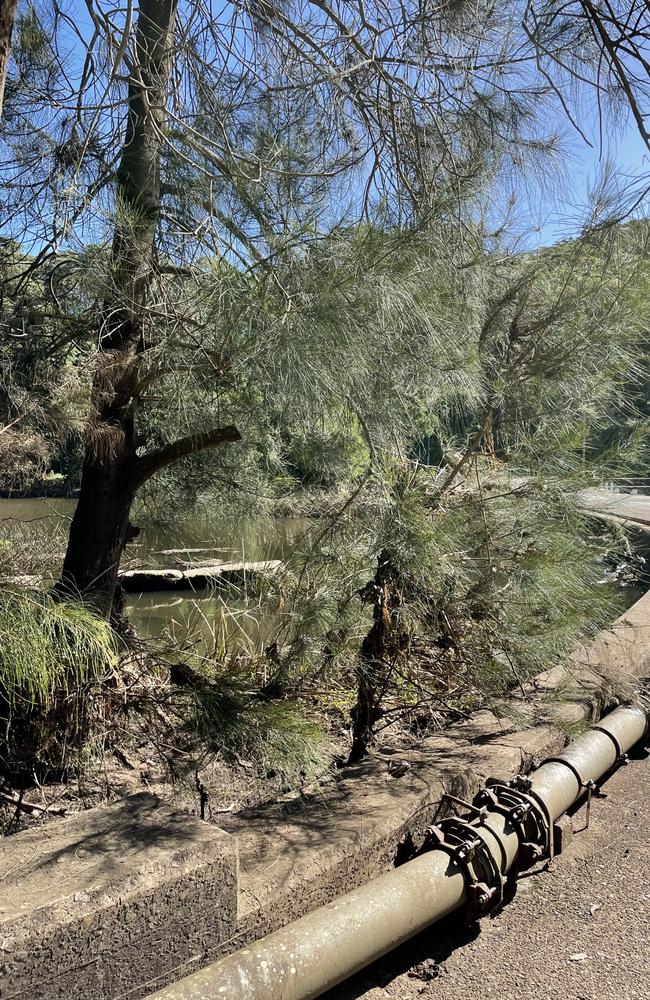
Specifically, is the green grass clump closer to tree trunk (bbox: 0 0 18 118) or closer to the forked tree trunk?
the forked tree trunk

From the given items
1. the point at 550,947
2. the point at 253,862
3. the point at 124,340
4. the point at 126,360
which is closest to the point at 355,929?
the point at 253,862

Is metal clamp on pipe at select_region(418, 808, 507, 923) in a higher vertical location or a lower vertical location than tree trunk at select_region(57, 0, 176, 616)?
lower

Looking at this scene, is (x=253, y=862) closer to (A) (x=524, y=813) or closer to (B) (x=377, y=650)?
(A) (x=524, y=813)

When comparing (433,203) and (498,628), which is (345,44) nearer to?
(433,203)

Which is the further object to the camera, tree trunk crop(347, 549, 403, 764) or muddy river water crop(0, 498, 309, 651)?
muddy river water crop(0, 498, 309, 651)

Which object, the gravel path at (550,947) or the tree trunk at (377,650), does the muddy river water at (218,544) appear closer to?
the tree trunk at (377,650)

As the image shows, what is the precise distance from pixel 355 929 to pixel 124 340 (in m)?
1.93

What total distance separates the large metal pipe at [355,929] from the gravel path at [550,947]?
0.13m

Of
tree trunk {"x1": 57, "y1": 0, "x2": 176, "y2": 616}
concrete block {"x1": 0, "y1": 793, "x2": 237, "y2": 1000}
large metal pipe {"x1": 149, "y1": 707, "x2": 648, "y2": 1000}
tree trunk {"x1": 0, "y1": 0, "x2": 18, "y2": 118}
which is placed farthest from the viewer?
tree trunk {"x1": 57, "y1": 0, "x2": 176, "y2": 616}

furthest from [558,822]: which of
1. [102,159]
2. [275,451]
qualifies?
[102,159]

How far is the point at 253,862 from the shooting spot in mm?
2104

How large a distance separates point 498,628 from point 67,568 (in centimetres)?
166

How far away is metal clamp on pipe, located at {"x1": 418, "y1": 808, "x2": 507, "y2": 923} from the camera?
213 centimetres

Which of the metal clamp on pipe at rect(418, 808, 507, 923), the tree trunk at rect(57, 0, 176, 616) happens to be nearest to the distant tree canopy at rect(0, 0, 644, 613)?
the tree trunk at rect(57, 0, 176, 616)
